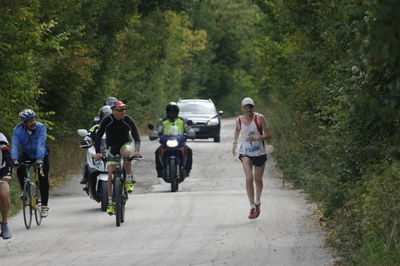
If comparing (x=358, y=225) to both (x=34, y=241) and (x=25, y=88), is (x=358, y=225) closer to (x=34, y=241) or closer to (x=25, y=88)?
(x=34, y=241)

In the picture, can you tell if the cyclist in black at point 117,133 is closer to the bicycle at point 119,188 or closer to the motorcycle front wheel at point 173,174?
the bicycle at point 119,188

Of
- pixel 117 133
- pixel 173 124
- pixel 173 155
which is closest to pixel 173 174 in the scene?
pixel 173 155

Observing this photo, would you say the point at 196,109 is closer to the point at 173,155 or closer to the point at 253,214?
the point at 173,155

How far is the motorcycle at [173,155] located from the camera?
21.0 metres

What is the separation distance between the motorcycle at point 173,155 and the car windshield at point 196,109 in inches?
710

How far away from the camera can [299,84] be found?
22.8m

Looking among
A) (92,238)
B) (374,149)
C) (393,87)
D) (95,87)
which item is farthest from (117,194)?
(95,87)

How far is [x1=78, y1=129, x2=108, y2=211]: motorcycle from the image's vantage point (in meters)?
16.7

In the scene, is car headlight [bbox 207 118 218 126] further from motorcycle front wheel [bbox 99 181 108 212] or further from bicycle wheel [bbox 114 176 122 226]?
bicycle wheel [bbox 114 176 122 226]

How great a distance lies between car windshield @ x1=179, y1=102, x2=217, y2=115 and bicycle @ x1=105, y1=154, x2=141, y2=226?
953 inches

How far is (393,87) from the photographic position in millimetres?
4422

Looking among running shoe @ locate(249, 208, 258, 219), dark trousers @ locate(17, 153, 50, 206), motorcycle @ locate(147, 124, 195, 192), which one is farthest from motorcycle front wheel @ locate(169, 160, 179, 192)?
running shoe @ locate(249, 208, 258, 219)

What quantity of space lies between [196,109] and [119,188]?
25559 millimetres

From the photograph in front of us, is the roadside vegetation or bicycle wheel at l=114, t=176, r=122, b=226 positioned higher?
the roadside vegetation
